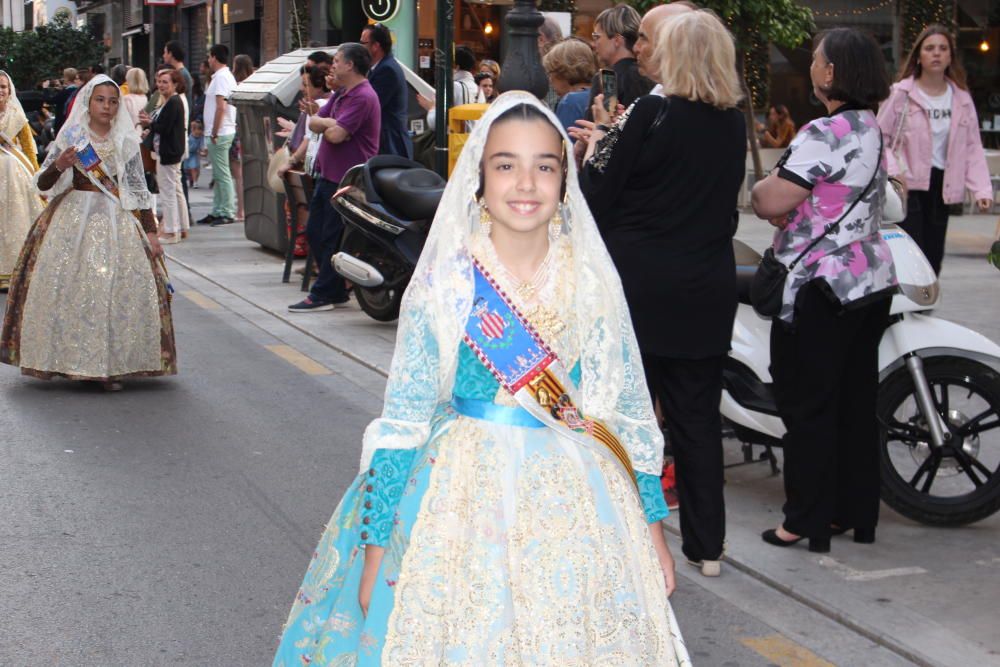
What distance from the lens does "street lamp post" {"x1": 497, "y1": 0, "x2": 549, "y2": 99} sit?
10023mm


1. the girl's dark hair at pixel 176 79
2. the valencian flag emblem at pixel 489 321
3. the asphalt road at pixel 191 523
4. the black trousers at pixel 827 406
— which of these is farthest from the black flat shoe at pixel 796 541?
the girl's dark hair at pixel 176 79

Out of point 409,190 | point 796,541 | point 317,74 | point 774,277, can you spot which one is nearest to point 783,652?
point 796,541

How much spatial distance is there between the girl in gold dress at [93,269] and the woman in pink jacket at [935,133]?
4.19 metres

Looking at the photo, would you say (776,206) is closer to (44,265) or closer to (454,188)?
(454,188)

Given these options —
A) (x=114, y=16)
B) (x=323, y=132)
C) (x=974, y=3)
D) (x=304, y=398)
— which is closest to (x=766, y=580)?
(x=304, y=398)

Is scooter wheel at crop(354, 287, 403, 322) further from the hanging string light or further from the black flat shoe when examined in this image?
the hanging string light

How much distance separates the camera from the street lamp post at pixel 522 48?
10.0 m

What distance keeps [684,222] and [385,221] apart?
510 cm

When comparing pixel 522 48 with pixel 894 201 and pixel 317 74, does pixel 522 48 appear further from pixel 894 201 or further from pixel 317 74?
pixel 894 201

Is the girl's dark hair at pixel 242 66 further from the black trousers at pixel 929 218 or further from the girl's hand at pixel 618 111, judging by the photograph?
the girl's hand at pixel 618 111

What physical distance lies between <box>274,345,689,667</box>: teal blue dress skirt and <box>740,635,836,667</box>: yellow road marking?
1484 millimetres

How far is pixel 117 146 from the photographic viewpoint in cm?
788

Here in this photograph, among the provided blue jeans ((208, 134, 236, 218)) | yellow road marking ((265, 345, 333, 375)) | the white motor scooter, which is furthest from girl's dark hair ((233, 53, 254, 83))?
the white motor scooter

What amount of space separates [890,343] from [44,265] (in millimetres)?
4872
